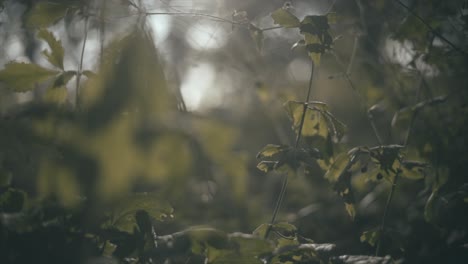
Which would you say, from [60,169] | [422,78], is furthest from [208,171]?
[422,78]

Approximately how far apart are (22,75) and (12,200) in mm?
386

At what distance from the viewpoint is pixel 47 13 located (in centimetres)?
130

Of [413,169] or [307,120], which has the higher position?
[307,120]

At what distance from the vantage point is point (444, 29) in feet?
7.16

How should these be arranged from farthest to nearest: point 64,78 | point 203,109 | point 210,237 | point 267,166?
point 203,109, point 267,166, point 64,78, point 210,237

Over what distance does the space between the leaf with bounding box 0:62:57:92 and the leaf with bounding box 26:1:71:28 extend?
0.14 m

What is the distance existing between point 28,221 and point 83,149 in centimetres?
74

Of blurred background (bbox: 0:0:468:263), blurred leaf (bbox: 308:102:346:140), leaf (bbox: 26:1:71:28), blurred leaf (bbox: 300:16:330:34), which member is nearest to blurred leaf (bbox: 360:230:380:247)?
blurred background (bbox: 0:0:468:263)

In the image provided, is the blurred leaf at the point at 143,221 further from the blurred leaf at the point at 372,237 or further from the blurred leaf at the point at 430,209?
the blurred leaf at the point at 430,209

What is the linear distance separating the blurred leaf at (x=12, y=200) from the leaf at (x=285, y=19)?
96cm

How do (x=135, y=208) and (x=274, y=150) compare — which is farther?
(x=274, y=150)

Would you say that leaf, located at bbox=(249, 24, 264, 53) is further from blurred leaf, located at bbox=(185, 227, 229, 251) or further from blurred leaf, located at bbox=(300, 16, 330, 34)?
blurred leaf, located at bbox=(185, 227, 229, 251)

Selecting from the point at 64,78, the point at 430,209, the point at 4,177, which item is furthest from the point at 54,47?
the point at 430,209

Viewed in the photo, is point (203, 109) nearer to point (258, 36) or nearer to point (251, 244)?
point (258, 36)
